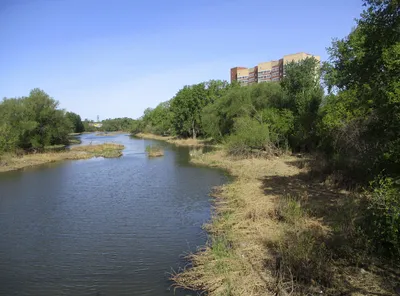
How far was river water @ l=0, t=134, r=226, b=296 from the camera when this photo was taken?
9852 millimetres

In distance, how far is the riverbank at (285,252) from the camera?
7.80 meters

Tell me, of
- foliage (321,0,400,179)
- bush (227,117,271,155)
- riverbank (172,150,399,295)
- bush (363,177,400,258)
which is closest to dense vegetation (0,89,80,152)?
bush (227,117,271,155)

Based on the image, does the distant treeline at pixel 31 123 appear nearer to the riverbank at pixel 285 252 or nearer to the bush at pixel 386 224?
the riverbank at pixel 285 252

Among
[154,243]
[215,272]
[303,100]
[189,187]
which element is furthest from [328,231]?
[303,100]

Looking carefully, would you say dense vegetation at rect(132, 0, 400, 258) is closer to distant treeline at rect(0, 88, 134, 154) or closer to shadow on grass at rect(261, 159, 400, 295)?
shadow on grass at rect(261, 159, 400, 295)

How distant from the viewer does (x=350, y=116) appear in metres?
19.3

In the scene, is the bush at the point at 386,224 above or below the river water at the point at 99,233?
above

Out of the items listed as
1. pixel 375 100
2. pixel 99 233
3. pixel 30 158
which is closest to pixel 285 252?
pixel 375 100

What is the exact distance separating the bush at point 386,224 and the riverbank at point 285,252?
56 cm

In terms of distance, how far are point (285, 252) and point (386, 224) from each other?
2856 mm

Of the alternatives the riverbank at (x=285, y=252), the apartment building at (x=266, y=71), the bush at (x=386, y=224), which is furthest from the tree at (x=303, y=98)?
the apartment building at (x=266, y=71)

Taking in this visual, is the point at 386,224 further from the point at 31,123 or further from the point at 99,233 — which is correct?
the point at 31,123

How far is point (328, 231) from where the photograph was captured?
11.2m

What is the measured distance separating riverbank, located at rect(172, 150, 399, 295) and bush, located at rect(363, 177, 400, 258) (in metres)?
0.56
